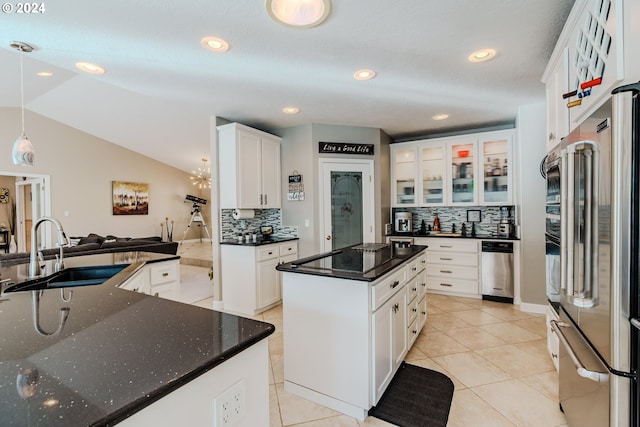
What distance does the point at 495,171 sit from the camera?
4125 mm

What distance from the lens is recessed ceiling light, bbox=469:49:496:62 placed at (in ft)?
7.43

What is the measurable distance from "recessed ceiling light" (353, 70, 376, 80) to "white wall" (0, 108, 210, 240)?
6210mm

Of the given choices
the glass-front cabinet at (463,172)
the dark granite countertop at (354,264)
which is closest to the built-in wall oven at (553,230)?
the dark granite countertop at (354,264)

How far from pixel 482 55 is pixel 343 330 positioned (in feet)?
7.93

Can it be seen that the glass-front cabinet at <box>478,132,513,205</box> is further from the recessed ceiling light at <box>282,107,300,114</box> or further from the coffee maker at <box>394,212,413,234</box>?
the recessed ceiling light at <box>282,107,300,114</box>

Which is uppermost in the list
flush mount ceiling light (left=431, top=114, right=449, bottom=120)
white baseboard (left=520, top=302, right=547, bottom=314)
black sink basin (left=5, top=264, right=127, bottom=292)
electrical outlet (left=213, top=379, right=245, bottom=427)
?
flush mount ceiling light (left=431, top=114, right=449, bottom=120)

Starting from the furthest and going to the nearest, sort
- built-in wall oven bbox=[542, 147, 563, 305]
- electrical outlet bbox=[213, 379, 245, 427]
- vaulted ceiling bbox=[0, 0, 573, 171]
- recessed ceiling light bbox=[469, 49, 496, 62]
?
recessed ceiling light bbox=[469, 49, 496, 62]
vaulted ceiling bbox=[0, 0, 573, 171]
built-in wall oven bbox=[542, 147, 563, 305]
electrical outlet bbox=[213, 379, 245, 427]

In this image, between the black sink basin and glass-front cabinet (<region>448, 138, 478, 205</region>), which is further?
glass-front cabinet (<region>448, 138, 478, 205</region>)

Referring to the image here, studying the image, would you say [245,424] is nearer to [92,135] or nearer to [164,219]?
[92,135]

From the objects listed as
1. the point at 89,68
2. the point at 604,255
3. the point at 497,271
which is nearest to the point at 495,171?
the point at 497,271

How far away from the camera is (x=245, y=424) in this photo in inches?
35.5

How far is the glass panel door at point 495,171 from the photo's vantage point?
4070mm

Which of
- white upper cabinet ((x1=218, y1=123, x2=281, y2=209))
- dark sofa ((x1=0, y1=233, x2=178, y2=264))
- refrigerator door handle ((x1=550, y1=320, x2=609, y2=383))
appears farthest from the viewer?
white upper cabinet ((x1=218, y1=123, x2=281, y2=209))

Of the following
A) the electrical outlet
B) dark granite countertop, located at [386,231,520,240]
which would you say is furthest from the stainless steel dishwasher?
the electrical outlet
